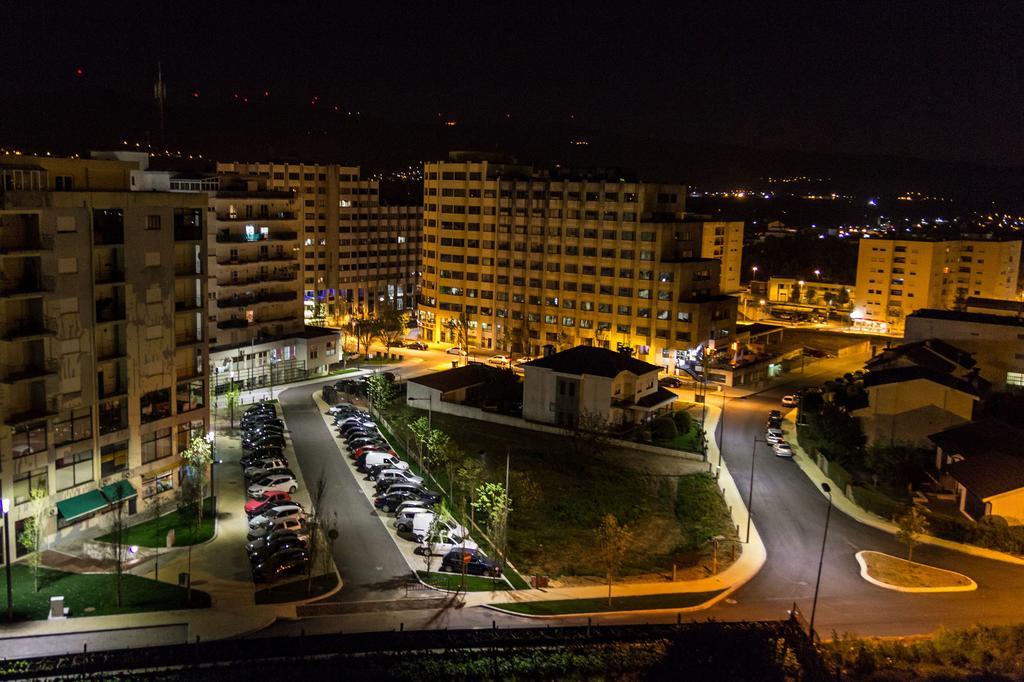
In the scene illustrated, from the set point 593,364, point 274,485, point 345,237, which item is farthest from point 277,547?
point 345,237

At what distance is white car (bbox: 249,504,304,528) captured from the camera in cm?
2820

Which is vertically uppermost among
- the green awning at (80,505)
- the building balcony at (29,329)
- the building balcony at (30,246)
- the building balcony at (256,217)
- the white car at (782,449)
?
the building balcony at (256,217)

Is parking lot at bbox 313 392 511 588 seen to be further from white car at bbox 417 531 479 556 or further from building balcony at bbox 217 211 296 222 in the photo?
building balcony at bbox 217 211 296 222

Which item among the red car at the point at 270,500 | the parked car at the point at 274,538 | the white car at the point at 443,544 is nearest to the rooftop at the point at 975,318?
the white car at the point at 443,544

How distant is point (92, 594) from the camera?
23.0 metres

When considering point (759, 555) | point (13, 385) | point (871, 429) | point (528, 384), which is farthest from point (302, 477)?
point (871, 429)

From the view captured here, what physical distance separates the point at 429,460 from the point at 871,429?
2278 cm

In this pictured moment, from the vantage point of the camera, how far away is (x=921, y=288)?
84.9 metres

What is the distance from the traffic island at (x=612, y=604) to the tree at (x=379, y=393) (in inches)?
878

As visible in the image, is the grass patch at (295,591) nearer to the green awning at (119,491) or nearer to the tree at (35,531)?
the tree at (35,531)

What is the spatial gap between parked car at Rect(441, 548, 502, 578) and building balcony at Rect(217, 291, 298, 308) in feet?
101

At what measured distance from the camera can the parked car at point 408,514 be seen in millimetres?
28406

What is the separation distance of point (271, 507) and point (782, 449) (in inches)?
954

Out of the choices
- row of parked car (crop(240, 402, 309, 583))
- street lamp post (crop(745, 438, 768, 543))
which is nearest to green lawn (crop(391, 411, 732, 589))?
street lamp post (crop(745, 438, 768, 543))
